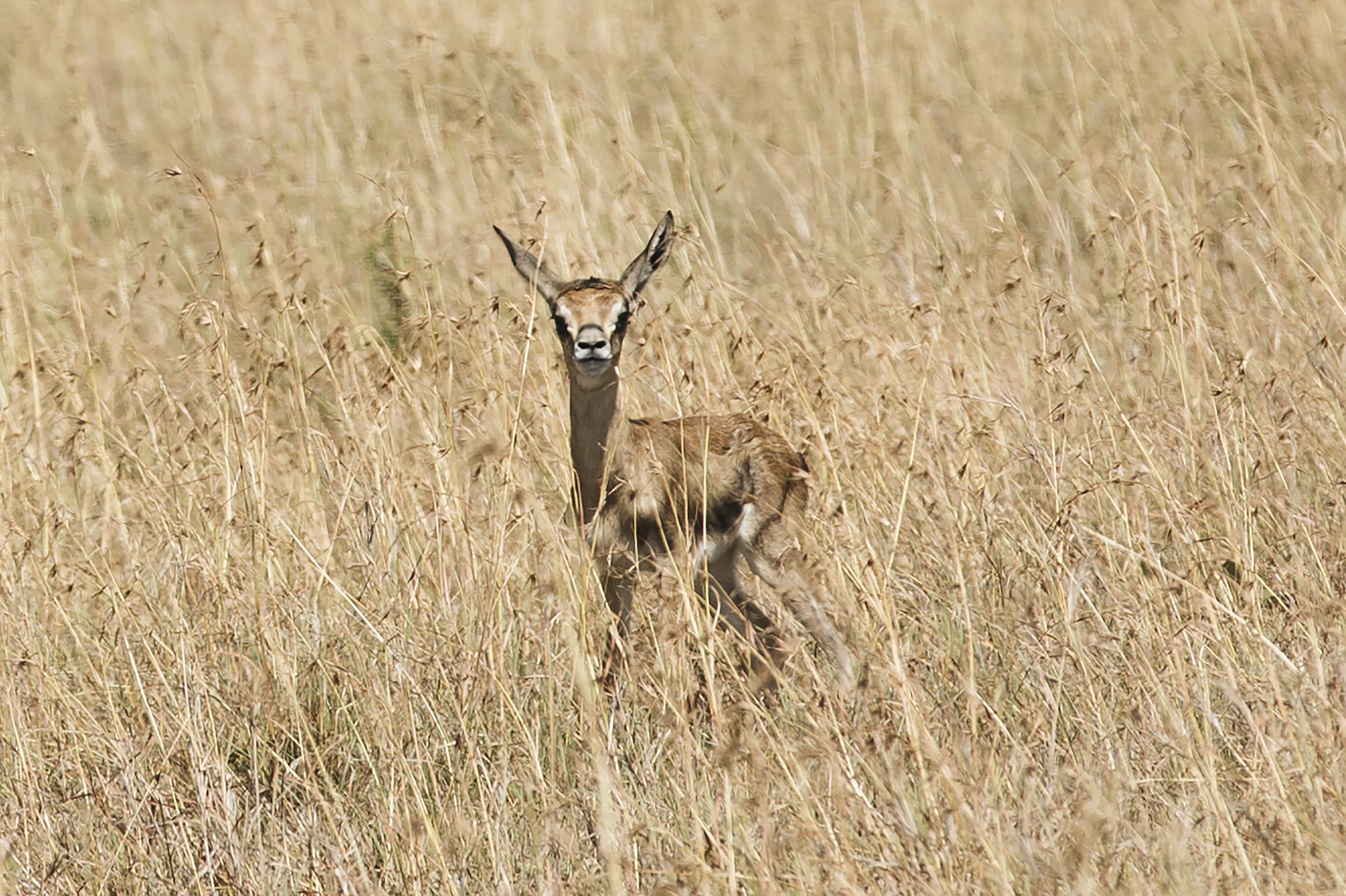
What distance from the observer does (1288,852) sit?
2.91 m

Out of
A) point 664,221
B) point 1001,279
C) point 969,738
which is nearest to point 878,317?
point 1001,279

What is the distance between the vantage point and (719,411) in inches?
235

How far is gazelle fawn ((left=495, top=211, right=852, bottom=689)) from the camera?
16.6 feet

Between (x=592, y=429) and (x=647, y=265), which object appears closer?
(x=647, y=265)

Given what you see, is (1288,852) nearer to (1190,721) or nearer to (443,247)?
(1190,721)

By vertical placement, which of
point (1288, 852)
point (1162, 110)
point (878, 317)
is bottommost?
point (1288, 852)

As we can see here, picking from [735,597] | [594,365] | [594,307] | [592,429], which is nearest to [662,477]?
[592,429]

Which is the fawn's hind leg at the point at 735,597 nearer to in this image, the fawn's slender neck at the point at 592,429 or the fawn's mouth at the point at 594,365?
the fawn's slender neck at the point at 592,429

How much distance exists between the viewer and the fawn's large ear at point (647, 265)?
5.24 meters

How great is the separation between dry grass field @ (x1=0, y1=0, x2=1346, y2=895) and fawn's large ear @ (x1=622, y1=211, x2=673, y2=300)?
0.30 metres

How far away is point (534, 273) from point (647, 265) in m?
0.49

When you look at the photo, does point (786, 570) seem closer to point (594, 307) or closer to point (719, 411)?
point (719, 411)

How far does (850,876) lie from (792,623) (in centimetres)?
130

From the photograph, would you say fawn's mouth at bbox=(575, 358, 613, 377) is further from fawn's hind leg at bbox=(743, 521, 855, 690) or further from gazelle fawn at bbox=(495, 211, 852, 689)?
fawn's hind leg at bbox=(743, 521, 855, 690)
